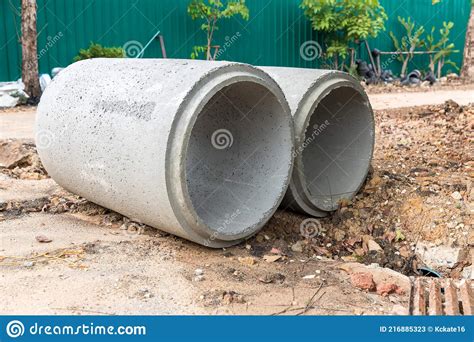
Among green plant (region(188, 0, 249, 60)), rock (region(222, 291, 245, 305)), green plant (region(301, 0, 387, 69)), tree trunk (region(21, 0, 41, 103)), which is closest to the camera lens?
rock (region(222, 291, 245, 305))

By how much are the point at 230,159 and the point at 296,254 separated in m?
1.04

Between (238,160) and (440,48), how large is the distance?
47.8 feet

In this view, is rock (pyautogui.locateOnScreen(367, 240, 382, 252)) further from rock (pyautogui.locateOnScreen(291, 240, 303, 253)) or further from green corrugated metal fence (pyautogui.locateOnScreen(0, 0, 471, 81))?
green corrugated metal fence (pyautogui.locateOnScreen(0, 0, 471, 81))

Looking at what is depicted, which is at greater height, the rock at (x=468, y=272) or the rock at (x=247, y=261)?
the rock at (x=247, y=261)

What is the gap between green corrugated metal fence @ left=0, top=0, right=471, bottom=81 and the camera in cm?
1089

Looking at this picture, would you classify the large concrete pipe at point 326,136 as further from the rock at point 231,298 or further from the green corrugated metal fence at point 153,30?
the green corrugated metal fence at point 153,30

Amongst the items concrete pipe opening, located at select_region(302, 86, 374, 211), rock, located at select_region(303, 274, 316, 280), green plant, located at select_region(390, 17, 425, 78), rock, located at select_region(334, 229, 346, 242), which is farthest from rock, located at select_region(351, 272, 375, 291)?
green plant, located at select_region(390, 17, 425, 78)

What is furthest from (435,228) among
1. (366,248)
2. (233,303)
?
(233,303)

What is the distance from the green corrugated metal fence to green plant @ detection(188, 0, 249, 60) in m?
0.29

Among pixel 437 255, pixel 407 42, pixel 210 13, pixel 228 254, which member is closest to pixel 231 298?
pixel 228 254

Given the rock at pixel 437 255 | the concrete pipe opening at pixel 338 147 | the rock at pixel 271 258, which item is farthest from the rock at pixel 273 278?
the rock at pixel 437 255

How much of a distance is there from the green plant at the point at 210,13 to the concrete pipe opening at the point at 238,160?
7675mm

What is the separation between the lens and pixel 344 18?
14.0m

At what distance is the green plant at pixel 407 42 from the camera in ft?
52.6
